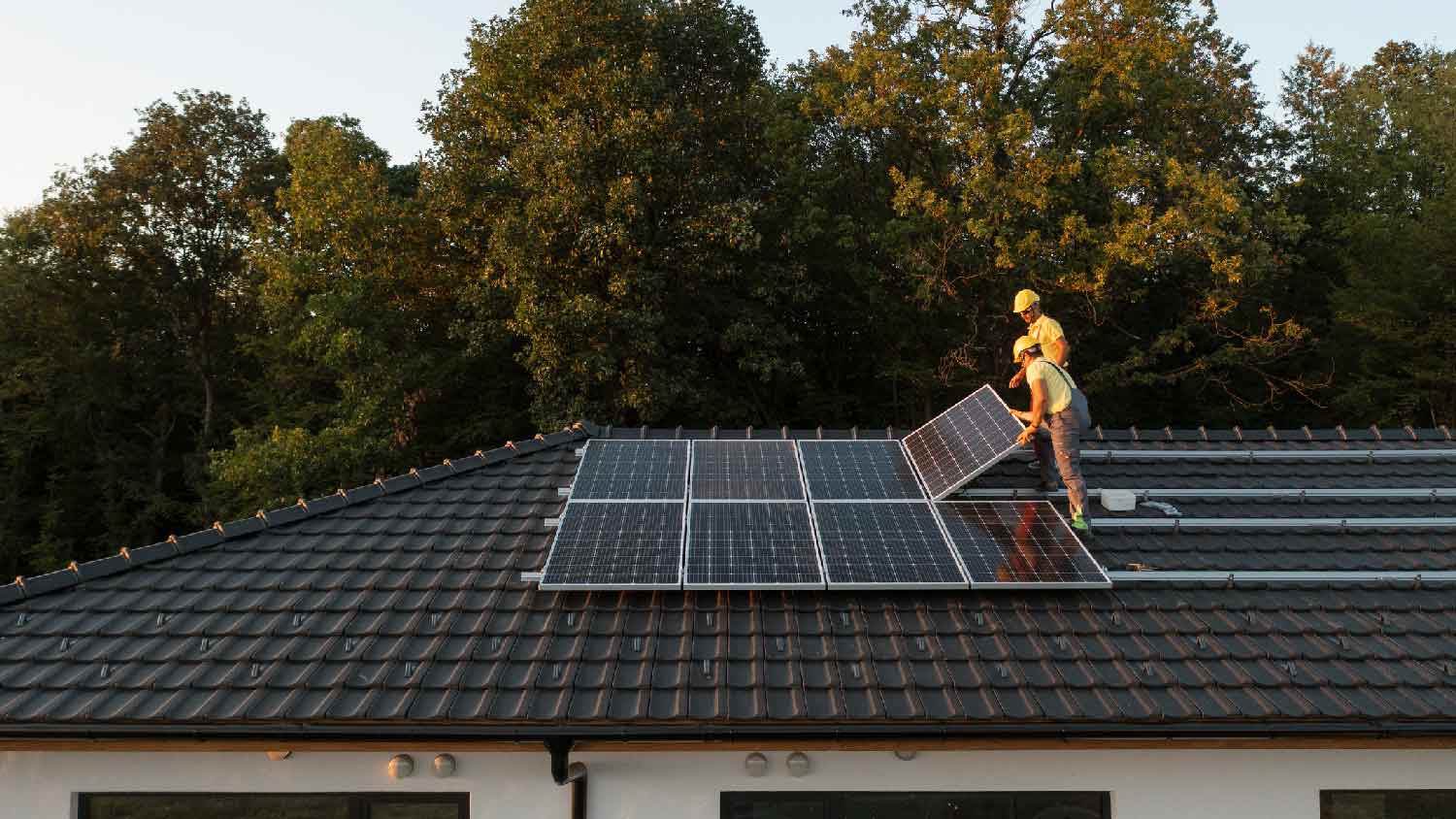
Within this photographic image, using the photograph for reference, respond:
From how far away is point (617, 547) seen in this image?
7.33 m

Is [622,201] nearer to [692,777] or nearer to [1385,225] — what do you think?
[692,777]

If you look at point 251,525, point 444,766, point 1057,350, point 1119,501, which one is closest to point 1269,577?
point 1119,501

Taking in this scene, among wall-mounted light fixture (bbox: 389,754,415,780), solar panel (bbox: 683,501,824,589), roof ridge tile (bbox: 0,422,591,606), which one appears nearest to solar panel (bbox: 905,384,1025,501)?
solar panel (bbox: 683,501,824,589)

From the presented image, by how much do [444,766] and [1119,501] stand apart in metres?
6.09

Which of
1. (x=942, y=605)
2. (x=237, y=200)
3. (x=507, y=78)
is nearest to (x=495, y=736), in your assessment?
(x=942, y=605)

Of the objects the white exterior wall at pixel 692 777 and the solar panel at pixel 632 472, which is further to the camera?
the solar panel at pixel 632 472

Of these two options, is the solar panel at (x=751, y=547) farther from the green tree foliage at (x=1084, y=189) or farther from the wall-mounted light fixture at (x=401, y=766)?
the green tree foliage at (x=1084, y=189)

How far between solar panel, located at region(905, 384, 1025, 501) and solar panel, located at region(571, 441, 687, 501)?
94.8 inches

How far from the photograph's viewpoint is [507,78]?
866 inches

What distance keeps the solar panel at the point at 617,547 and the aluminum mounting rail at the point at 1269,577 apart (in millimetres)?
3522

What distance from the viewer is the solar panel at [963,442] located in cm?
800

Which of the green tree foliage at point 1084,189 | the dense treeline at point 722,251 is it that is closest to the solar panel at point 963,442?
the dense treeline at point 722,251

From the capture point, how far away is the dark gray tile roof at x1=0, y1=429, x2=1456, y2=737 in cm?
560

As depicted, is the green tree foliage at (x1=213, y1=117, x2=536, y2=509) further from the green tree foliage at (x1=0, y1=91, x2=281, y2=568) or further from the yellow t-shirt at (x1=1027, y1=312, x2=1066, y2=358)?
the yellow t-shirt at (x1=1027, y1=312, x2=1066, y2=358)
